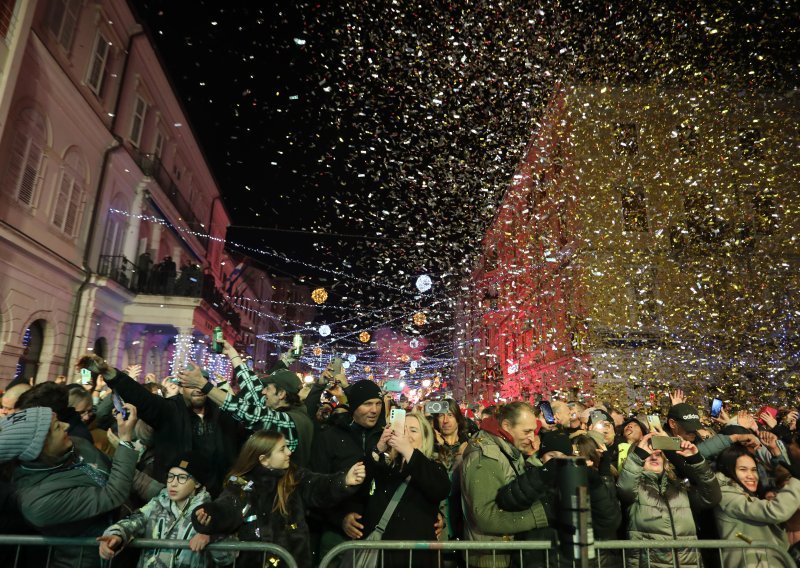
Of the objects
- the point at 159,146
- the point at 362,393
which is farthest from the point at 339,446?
the point at 159,146

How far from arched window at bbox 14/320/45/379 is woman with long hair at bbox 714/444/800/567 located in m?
15.2

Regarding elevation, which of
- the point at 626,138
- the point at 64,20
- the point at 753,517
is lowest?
the point at 753,517

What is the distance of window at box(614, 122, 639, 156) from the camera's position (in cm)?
2289

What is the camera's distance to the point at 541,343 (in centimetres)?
Result: 2681

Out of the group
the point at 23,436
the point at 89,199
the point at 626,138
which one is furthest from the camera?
the point at 626,138

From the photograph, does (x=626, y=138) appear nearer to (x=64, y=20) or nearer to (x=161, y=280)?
(x=161, y=280)

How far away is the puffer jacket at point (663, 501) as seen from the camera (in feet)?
11.4

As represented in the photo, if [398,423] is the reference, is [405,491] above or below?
below

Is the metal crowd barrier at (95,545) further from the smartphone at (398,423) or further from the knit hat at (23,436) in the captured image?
the smartphone at (398,423)

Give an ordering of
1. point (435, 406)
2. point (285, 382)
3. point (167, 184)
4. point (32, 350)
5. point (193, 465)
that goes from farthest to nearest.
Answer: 1. point (167, 184)
2. point (32, 350)
3. point (285, 382)
4. point (435, 406)
5. point (193, 465)

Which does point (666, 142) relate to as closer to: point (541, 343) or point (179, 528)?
point (541, 343)

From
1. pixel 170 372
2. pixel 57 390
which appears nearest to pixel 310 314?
pixel 170 372

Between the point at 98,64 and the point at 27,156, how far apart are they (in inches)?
218

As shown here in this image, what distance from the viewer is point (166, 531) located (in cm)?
308
